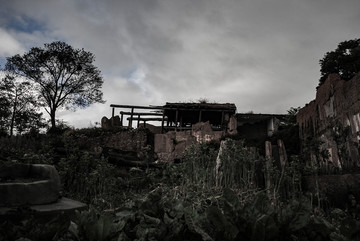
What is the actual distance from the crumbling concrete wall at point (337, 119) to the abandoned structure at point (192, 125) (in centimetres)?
497

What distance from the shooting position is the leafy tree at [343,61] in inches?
789

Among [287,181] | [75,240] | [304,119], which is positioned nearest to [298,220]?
[75,240]

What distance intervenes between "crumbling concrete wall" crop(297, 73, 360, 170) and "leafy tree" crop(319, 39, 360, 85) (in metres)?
10.6

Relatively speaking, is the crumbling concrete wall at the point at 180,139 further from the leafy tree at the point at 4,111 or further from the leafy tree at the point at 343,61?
the leafy tree at the point at 4,111

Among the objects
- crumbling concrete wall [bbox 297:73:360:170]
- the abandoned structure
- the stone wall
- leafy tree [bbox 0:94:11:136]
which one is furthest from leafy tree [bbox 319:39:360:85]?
leafy tree [bbox 0:94:11:136]

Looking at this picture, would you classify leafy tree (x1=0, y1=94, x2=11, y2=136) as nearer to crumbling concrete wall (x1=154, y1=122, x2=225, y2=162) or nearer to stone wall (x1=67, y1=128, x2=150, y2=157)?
stone wall (x1=67, y1=128, x2=150, y2=157)

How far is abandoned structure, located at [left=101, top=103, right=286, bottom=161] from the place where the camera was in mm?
17375

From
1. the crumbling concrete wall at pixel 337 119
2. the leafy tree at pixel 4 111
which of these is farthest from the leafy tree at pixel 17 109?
the crumbling concrete wall at pixel 337 119

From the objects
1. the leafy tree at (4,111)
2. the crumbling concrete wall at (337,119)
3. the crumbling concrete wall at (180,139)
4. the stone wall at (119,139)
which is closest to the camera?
the crumbling concrete wall at (337,119)

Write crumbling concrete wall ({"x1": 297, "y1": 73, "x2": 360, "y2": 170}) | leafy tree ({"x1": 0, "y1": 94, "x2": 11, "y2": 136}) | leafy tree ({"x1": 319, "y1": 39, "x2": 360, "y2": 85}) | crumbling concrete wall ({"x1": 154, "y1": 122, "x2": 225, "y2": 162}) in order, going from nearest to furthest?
crumbling concrete wall ({"x1": 297, "y1": 73, "x2": 360, "y2": 170}), crumbling concrete wall ({"x1": 154, "y1": 122, "x2": 225, "y2": 162}), leafy tree ({"x1": 319, "y1": 39, "x2": 360, "y2": 85}), leafy tree ({"x1": 0, "y1": 94, "x2": 11, "y2": 136})

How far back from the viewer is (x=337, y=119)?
8.66 metres

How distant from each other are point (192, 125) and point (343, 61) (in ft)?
38.5

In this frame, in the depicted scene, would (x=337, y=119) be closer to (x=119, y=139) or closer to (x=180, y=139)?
(x=180, y=139)

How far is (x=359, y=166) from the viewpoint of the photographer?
614 cm
